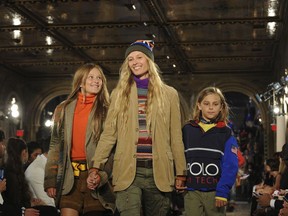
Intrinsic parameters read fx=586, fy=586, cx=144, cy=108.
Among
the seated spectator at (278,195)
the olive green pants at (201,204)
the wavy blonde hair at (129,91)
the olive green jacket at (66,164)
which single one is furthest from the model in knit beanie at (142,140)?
the seated spectator at (278,195)

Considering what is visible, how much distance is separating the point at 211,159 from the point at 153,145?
632 mm

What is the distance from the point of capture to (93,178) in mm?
3975

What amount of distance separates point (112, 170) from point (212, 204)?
0.82m

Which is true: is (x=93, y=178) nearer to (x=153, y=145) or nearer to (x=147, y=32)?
(x=153, y=145)

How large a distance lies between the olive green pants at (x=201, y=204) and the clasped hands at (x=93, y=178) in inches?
30.4

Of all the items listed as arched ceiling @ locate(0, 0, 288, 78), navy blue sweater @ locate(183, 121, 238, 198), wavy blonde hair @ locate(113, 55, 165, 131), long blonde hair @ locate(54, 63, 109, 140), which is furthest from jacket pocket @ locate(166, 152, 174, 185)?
arched ceiling @ locate(0, 0, 288, 78)

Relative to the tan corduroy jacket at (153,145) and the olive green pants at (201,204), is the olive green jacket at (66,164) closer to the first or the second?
the tan corduroy jacket at (153,145)

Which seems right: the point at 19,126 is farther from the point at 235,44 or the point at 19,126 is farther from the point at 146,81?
the point at 146,81

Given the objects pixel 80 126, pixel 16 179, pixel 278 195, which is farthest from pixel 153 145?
pixel 16 179

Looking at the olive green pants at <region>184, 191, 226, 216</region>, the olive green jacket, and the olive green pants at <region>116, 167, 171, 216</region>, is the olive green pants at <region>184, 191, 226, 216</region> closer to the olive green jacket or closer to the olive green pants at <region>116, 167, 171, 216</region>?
the olive green pants at <region>116, 167, 171, 216</region>

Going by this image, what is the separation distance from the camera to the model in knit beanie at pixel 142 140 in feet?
12.8

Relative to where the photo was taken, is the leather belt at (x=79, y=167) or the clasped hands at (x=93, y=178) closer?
the clasped hands at (x=93, y=178)

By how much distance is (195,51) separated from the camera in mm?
17688

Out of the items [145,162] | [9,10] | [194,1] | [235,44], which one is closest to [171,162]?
[145,162]
